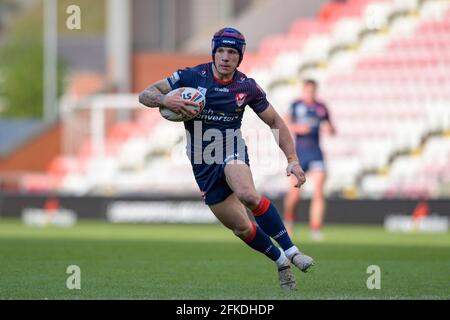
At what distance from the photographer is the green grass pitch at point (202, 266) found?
9.34 m

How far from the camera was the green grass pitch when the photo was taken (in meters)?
9.34

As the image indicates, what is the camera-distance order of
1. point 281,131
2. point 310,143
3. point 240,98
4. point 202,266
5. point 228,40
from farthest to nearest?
point 310,143, point 202,266, point 281,131, point 240,98, point 228,40

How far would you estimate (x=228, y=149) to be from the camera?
998 centimetres

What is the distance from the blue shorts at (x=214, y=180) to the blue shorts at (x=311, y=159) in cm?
783

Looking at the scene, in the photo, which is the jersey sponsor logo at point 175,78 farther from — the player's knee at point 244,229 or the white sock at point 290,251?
the white sock at point 290,251

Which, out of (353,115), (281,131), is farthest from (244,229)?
(353,115)

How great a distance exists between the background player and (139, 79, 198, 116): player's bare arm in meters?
7.91

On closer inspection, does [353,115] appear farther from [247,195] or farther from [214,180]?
[247,195]

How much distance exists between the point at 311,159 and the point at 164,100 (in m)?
8.40

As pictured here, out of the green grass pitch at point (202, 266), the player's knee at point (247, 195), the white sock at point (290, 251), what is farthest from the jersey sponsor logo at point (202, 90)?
the green grass pitch at point (202, 266)

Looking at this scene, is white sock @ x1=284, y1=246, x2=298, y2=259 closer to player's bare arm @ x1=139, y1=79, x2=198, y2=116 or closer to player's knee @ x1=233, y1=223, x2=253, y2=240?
player's knee @ x1=233, y1=223, x2=253, y2=240

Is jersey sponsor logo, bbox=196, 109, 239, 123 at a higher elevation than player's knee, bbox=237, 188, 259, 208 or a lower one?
higher

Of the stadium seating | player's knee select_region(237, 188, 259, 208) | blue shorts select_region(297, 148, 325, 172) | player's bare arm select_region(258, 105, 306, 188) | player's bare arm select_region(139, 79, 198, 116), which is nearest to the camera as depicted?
player's bare arm select_region(139, 79, 198, 116)

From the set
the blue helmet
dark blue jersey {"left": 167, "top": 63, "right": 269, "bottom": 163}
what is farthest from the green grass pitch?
the blue helmet
